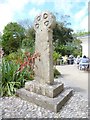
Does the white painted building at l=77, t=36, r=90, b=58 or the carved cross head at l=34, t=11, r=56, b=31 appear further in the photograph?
the white painted building at l=77, t=36, r=90, b=58

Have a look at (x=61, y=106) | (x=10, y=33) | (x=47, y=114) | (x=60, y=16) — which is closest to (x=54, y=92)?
(x=61, y=106)

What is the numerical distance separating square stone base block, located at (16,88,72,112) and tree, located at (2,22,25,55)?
16033mm

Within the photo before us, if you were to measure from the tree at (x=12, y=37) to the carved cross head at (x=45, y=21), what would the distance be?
15.7 metres

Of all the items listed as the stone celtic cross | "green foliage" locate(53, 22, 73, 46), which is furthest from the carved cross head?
"green foliage" locate(53, 22, 73, 46)

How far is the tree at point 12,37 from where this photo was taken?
858 inches

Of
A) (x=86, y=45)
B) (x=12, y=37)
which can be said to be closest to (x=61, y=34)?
(x=86, y=45)

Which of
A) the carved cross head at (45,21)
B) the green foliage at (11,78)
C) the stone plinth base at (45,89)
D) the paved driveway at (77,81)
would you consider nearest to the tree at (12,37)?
the paved driveway at (77,81)

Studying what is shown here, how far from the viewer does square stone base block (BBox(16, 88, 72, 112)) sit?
4.45m

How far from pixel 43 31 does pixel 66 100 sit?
190 centimetres

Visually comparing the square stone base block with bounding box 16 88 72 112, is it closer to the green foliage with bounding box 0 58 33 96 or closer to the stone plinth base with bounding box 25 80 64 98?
the stone plinth base with bounding box 25 80 64 98

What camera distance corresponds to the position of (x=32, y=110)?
438 cm

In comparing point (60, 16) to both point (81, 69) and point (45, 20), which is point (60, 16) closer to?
point (81, 69)

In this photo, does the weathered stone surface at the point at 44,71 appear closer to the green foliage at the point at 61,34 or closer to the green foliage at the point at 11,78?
the green foliage at the point at 11,78

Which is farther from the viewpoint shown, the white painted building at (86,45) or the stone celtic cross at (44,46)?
the white painted building at (86,45)
